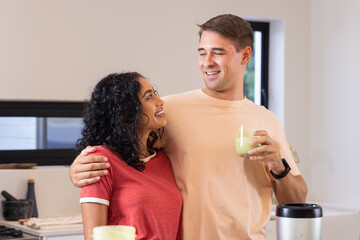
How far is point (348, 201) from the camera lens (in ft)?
14.4

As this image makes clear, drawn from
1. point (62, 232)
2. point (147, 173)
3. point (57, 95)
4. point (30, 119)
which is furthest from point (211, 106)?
point (30, 119)

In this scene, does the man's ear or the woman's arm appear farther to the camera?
the man's ear

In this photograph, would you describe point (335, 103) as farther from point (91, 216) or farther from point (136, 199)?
point (91, 216)

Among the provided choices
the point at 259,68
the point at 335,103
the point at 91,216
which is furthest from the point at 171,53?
the point at 91,216

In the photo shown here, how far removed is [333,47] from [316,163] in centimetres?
95

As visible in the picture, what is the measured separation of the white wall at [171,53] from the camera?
Result: 3.82m

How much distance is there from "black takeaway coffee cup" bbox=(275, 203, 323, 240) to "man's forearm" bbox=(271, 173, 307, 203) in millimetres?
382

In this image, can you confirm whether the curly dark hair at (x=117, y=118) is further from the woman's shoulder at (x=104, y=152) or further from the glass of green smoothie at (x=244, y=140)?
the glass of green smoothie at (x=244, y=140)

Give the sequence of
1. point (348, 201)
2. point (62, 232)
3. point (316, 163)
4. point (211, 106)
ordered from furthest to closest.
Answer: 1. point (316, 163)
2. point (348, 201)
3. point (62, 232)
4. point (211, 106)

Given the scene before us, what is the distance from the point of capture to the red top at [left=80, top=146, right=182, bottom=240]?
1.94m

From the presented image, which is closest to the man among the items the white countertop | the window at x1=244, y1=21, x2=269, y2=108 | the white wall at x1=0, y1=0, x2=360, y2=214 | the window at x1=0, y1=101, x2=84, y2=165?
the white countertop

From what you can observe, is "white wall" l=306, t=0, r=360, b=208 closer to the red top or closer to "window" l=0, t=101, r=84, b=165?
"window" l=0, t=101, r=84, b=165

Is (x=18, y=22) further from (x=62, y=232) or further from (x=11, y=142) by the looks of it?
(x=62, y=232)

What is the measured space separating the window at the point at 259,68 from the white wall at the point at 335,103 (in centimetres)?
38
